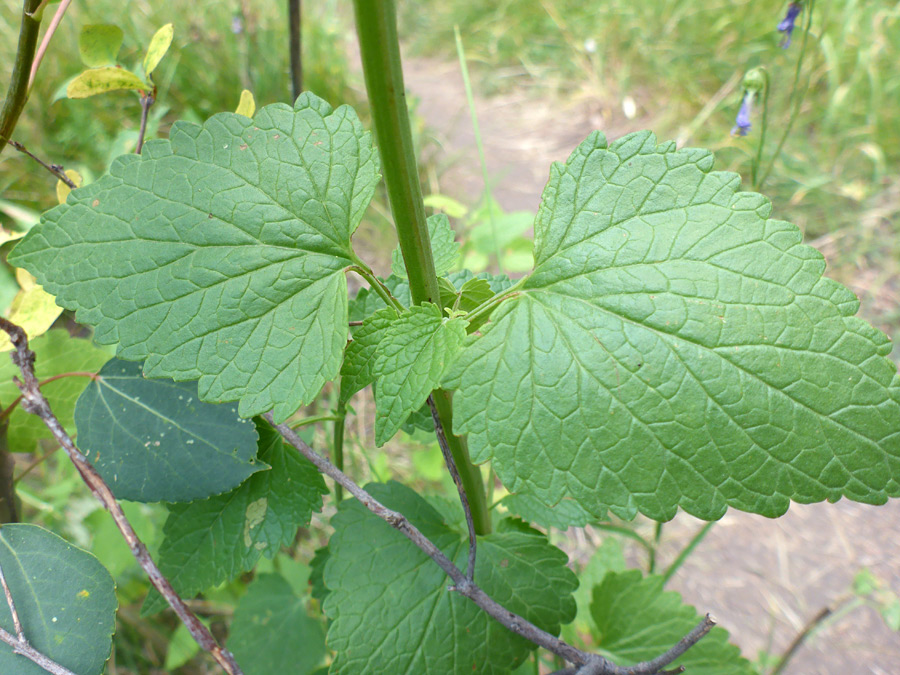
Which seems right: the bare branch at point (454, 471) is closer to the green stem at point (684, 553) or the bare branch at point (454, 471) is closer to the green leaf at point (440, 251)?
the green leaf at point (440, 251)

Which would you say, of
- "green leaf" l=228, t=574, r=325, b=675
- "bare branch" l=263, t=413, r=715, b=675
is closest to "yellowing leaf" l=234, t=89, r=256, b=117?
"bare branch" l=263, t=413, r=715, b=675

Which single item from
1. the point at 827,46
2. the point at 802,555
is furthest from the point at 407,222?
the point at 827,46

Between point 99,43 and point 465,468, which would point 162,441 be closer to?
point 465,468

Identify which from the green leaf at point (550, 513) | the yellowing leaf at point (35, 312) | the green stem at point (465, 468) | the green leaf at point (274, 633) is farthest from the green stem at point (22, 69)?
the green leaf at point (274, 633)

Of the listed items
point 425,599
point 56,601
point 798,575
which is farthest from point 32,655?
point 798,575

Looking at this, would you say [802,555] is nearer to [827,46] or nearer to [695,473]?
[695,473]
